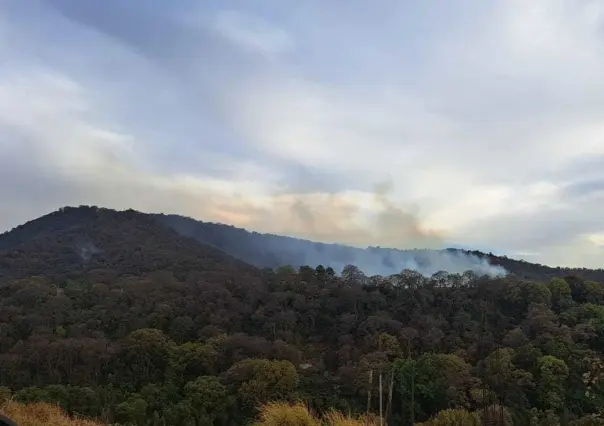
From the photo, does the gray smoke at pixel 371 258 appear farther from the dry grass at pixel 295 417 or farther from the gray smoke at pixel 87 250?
the dry grass at pixel 295 417

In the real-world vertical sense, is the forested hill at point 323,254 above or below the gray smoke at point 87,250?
above

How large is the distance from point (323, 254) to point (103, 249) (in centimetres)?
6518

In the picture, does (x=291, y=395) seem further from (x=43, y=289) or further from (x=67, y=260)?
(x=67, y=260)

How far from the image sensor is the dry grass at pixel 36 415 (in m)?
8.54

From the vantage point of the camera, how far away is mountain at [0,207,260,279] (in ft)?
310

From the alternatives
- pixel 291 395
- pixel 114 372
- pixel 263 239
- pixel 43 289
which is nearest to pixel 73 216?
pixel 263 239

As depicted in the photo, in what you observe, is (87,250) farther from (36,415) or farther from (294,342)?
(36,415)

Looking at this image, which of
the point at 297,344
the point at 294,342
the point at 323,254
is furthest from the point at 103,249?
the point at 297,344

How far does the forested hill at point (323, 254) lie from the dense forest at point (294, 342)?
5652 cm

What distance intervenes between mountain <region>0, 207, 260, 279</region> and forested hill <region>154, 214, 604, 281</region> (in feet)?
46.3

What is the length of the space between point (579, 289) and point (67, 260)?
89.8 meters

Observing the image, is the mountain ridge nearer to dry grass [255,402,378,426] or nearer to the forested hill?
the forested hill

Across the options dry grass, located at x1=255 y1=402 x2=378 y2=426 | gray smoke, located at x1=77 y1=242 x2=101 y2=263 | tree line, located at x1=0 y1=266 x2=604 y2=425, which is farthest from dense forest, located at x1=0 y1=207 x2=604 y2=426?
gray smoke, located at x1=77 y1=242 x2=101 y2=263

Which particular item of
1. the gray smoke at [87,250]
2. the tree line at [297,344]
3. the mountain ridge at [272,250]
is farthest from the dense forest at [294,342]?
the mountain ridge at [272,250]
